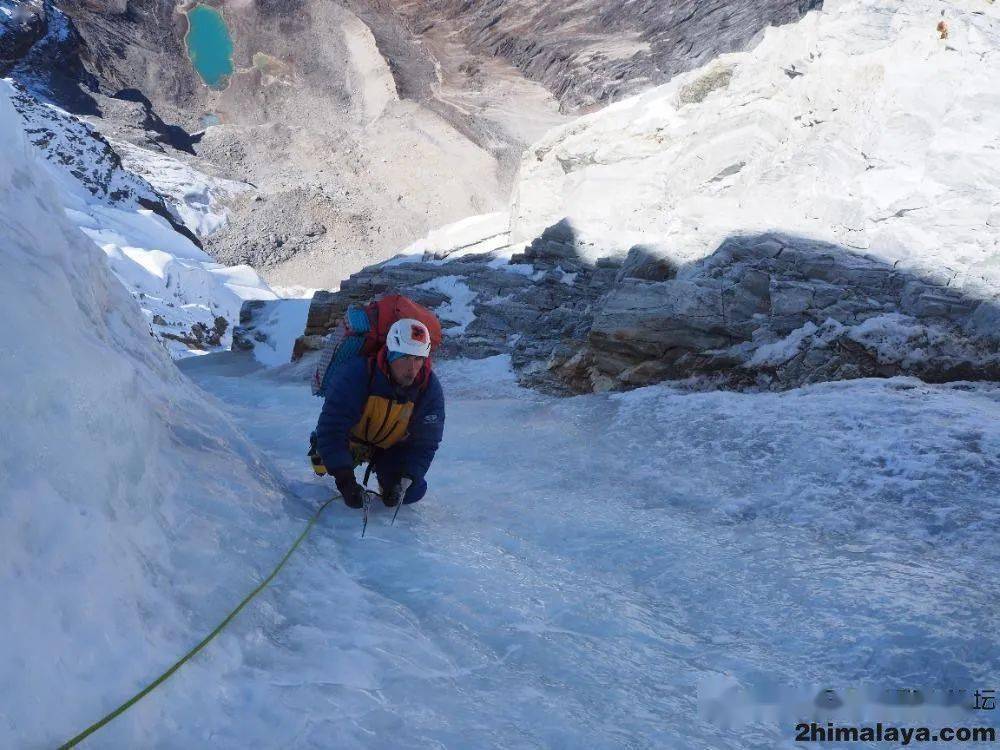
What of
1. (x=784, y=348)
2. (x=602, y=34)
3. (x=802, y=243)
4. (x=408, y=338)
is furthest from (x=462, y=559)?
(x=602, y=34)

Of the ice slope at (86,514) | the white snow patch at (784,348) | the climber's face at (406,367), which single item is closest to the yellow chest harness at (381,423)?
the climber's face at (406,367)

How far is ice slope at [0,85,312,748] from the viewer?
1544 mm

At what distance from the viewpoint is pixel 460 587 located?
2.83 metres

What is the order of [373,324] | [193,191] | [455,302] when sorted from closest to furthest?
[373,324]
[455,302]
[193,191]

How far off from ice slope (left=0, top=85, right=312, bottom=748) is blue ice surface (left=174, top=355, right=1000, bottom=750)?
164mm

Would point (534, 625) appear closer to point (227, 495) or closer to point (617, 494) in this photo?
point (227, 495)

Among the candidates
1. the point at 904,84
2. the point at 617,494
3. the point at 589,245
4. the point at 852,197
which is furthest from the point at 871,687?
the point at 589,245

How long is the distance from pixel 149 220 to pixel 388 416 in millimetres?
50301

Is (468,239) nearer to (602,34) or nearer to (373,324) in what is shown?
(373,324)

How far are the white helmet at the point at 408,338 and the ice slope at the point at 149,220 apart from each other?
38591mm

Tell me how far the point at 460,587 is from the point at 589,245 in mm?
12037

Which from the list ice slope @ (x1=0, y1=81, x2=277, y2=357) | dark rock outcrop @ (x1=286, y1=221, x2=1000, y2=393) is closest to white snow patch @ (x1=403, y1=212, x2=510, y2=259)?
dark rock outcrop @ (x1=286, y1=221, x2=1000, y2=393)

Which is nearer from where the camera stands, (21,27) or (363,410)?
(363,410)

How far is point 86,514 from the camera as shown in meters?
1.88
